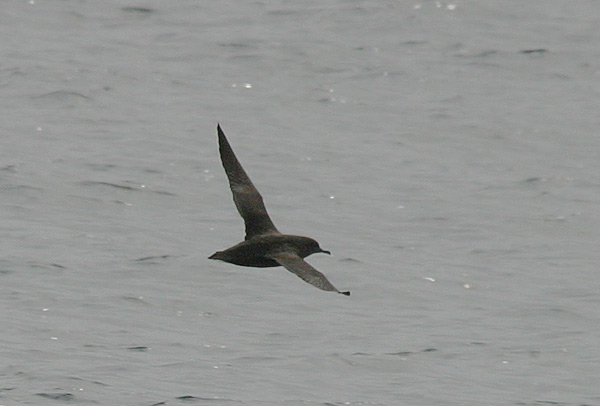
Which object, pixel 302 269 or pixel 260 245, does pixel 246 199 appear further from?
pixel 302 269

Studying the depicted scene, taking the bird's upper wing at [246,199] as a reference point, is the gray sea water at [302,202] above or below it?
below

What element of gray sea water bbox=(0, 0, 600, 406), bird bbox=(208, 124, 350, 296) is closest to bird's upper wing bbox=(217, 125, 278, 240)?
bird bbox=(208, 124, 350, 296)

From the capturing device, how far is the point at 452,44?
104 feet

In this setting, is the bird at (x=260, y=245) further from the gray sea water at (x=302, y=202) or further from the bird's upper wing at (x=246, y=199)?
the gray sea water at (x=302, y=202)

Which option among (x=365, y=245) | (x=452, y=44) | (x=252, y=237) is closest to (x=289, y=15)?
(x=452, y=44)

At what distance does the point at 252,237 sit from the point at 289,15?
72.5 feet

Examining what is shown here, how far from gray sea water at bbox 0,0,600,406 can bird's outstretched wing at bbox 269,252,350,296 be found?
2.41 metres

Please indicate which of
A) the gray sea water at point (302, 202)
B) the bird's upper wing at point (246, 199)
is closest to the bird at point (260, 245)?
the bird's upper wing at point (246, 199)

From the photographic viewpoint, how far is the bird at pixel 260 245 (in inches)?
447

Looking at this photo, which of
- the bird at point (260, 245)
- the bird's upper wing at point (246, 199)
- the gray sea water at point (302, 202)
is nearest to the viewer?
the bird at point (260, 245)

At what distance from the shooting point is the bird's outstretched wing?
1079 centimetres

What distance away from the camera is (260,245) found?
12000 mm

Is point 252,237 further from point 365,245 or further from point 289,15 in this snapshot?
point 289,15

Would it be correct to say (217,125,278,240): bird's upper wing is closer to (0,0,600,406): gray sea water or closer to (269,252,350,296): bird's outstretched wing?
(269,252,350,296): bird's outstretched wing
